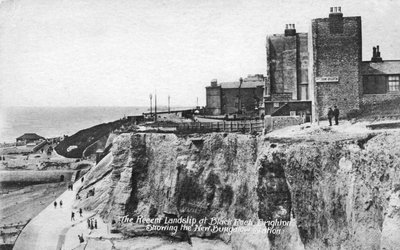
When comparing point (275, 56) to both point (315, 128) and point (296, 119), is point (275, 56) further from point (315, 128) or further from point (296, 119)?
point (315, 128)

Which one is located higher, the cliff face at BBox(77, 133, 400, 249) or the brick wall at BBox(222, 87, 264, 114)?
the brick wall at BBox(222, 87, 264, 114)

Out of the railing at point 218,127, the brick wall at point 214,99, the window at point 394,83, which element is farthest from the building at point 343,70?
the brick wall at point 214,99

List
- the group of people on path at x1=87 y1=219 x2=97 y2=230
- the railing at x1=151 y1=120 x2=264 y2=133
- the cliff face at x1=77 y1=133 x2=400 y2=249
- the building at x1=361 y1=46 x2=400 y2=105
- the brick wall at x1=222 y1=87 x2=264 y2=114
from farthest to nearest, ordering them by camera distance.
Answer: the brick wall at x1=222 y1=87 x2=264 y2=114 < the railing at x1=151 y1=120 x2=264 y2=133 < the group of people on path at x1=87 y1=219 x2=97 y2=230 < the building at x1=361 y1=46 x2=400 y2=105 < the cliff face at x1=77 y1=133 x2=400 y2=249

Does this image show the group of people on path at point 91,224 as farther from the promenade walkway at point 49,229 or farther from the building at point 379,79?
the building at point 379,79

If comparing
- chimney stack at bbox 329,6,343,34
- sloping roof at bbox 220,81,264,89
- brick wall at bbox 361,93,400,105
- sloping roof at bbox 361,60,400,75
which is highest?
chimney stack at bbox 329,6,343,34

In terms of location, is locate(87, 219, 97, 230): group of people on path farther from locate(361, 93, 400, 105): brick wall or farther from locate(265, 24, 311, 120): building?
locate(361, 93, 400, 105): brick wall

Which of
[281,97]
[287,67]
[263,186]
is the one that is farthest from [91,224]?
[287,67]

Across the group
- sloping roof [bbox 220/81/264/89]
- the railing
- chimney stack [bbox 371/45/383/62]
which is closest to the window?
chimney stack [bbox 371/45/383/62]

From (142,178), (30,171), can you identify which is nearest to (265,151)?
(142,178)
